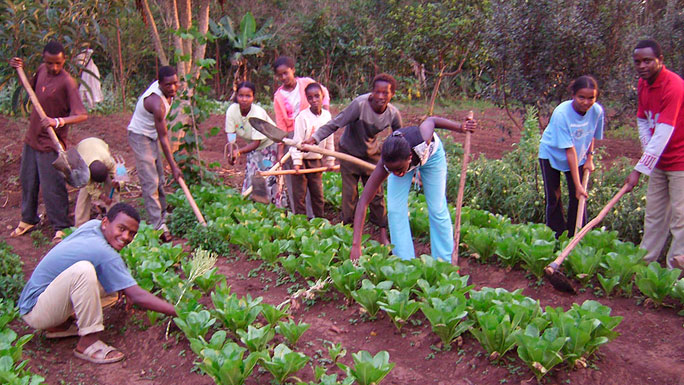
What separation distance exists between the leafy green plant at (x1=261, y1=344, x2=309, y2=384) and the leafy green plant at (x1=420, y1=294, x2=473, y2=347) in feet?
2.63

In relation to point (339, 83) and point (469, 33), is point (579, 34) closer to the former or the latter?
point (469, 33)

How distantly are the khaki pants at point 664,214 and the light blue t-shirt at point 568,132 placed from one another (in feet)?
1.95

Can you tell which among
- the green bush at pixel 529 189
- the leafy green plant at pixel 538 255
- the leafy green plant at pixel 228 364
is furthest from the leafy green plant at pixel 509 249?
the leafy green plant at pixel 228 364

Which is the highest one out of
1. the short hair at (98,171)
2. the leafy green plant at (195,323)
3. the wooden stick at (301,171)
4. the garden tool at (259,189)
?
the short hair at (98,171)

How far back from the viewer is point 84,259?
12.3 feet

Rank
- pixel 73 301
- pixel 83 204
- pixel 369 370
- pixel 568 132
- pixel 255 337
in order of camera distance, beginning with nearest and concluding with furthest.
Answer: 1. pixel 369 370
2. pixel 255 337
3. pixel 73 301
4. pixel 568 132
5. pixel 83 204

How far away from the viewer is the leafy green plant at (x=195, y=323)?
12.3ft

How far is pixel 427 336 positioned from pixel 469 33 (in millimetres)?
5981

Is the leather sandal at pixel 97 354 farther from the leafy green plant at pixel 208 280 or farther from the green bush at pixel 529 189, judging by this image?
the green bush at pixel 529 189

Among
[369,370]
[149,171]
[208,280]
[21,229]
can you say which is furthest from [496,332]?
[21,229]

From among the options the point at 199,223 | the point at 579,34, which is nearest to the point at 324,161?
the point at 199,223

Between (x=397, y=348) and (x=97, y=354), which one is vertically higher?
(x=97, y=354)

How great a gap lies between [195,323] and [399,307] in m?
1.25

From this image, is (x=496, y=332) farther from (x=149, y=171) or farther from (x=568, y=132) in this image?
(x=149, y=171)
